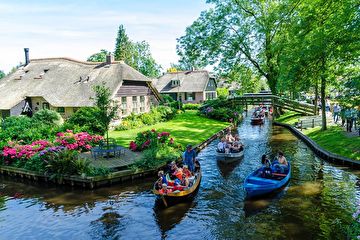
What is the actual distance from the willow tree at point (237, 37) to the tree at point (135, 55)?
129ft

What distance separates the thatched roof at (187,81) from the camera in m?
65.9

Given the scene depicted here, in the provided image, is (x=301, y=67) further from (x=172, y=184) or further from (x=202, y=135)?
(x=172, y=184)

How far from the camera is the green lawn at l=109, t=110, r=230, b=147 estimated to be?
28.6m

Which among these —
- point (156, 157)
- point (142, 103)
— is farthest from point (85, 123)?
point (142, 103)

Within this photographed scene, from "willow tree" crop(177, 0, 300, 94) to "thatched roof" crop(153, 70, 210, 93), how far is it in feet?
63.2

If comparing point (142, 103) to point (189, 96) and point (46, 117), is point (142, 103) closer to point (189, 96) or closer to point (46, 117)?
point (46, 117)

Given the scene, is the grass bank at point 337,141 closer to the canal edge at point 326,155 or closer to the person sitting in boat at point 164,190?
the canal edge at point 326,155

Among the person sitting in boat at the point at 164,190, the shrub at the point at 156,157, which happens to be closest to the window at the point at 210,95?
the shrub at the point at 156,157

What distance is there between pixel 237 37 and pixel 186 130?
55.9ft

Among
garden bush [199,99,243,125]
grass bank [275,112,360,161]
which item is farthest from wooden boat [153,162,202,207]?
garden bush [199,99,243,125]

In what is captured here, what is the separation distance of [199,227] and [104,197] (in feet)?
20.5

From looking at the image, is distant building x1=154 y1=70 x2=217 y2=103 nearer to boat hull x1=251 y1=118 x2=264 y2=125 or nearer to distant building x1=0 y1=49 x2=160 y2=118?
boat hull x1=251 y1=118 x2=264 y2=125

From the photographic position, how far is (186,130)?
34.0m

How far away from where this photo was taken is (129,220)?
45.4 feet
